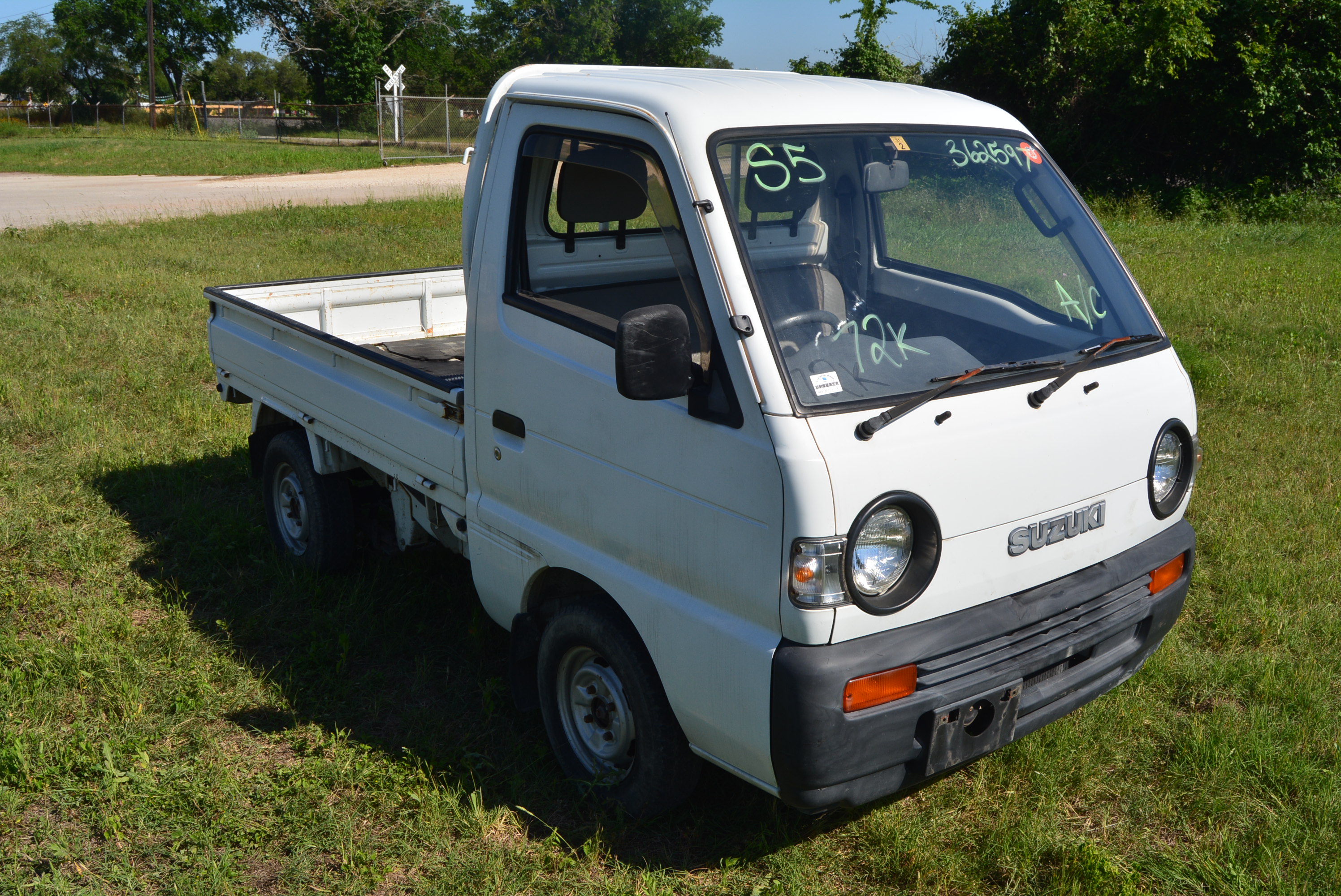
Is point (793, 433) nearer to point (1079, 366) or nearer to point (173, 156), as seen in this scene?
→ point (1079, 366)

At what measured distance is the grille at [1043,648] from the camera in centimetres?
264

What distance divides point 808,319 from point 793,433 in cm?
40

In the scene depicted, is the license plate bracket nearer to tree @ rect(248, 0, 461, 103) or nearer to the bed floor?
the bed floor

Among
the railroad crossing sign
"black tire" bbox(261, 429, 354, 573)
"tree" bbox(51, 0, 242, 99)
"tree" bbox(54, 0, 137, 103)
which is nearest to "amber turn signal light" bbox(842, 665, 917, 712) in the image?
"black tire" bbox(261, 429, 354, 573)

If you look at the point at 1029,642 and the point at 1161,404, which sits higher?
the point at 1161,404

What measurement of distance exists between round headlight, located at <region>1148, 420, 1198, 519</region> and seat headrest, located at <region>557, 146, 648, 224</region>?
176 cm

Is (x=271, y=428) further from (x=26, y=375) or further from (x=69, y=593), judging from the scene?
(x=26, y=375)

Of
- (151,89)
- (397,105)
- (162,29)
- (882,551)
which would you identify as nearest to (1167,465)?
(882,551)

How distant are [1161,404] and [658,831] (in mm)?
2004

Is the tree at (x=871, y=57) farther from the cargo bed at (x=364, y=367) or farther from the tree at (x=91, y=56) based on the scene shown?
the tree at (x=91, y=56)

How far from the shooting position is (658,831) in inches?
129

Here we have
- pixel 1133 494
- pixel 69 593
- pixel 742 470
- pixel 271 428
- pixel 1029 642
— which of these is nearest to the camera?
pixel 742 470

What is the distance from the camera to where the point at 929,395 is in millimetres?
2590

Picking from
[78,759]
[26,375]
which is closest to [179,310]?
[26,375]
